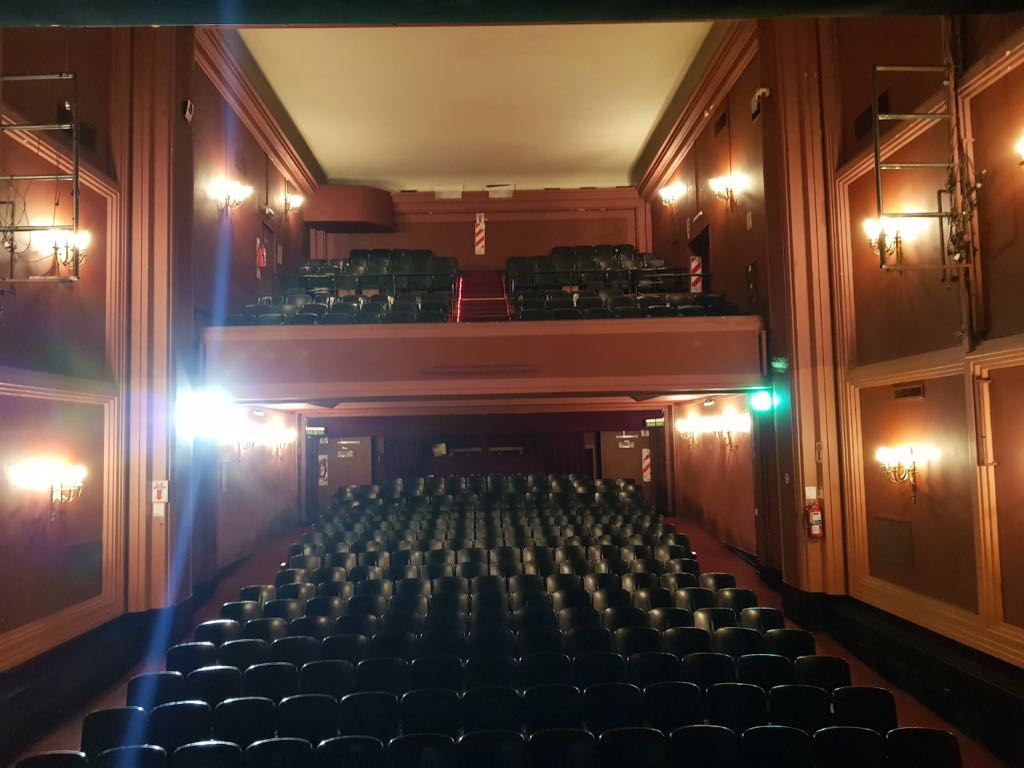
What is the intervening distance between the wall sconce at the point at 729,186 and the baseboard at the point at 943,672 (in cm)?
559

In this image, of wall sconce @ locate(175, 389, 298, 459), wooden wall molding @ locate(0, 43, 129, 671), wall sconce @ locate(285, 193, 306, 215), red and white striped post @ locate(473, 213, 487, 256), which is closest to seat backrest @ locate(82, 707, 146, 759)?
wooden wall molding @ locate(0, 43, 129, 671)

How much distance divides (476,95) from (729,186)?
4998mm

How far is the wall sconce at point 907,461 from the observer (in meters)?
6.33

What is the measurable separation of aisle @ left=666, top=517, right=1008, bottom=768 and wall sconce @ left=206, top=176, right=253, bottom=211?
853cm

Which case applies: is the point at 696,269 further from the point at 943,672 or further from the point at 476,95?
the point at 943,672

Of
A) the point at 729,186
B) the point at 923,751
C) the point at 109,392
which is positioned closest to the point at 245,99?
the point at 109,392

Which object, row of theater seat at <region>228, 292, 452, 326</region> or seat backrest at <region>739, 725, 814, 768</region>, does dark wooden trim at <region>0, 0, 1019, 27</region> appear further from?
row of theater seat at <region>228, 292, 452, 326</region>

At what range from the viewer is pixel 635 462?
570 inches

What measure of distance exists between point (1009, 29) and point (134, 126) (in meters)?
8.33

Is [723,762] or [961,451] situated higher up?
[961,451]

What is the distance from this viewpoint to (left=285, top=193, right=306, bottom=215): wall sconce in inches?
543

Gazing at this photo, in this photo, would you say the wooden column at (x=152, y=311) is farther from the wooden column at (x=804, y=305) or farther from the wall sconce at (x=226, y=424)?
the wooden column at (x=804, y=305)

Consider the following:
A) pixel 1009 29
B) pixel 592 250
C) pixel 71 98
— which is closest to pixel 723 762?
pixel 1009 29

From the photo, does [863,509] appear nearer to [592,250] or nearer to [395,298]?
[395,298]
